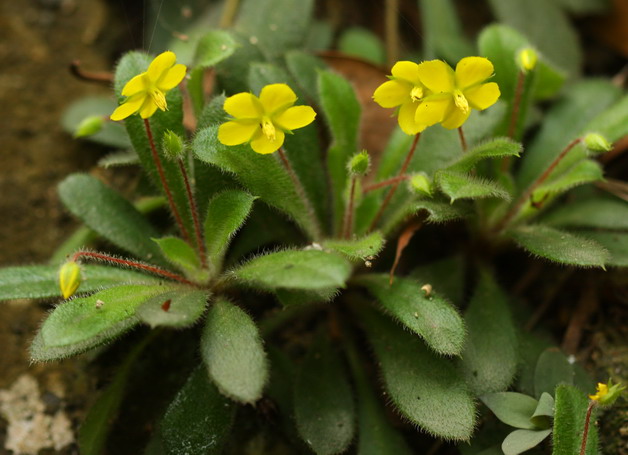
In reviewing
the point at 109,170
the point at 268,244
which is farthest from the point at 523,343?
the point at 109,170

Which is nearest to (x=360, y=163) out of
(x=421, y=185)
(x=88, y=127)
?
(x=421, y=185)

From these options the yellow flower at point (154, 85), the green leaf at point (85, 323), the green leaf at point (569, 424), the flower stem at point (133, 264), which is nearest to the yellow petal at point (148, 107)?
the yellow flower at point (154, 85)

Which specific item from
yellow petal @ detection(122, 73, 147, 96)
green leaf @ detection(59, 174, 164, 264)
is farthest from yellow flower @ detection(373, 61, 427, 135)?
green leaf @ detection(59, 174, 164, 264)

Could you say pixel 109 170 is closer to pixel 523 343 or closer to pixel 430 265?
pixel 430 265

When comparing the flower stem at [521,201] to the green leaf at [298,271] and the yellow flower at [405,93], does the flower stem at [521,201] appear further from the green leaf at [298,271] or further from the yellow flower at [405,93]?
the green leaf at [298,271]

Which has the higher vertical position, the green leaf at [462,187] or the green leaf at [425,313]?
the green leaf at [462,187]

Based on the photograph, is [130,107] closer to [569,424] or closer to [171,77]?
[171,77]

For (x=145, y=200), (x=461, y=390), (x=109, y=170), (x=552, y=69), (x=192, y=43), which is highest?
(x=552, y=69)

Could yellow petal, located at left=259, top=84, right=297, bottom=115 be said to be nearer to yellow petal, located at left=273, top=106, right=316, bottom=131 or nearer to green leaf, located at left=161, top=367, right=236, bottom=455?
yellow petal, located at left=273, top=106, right=316, bottom=131
